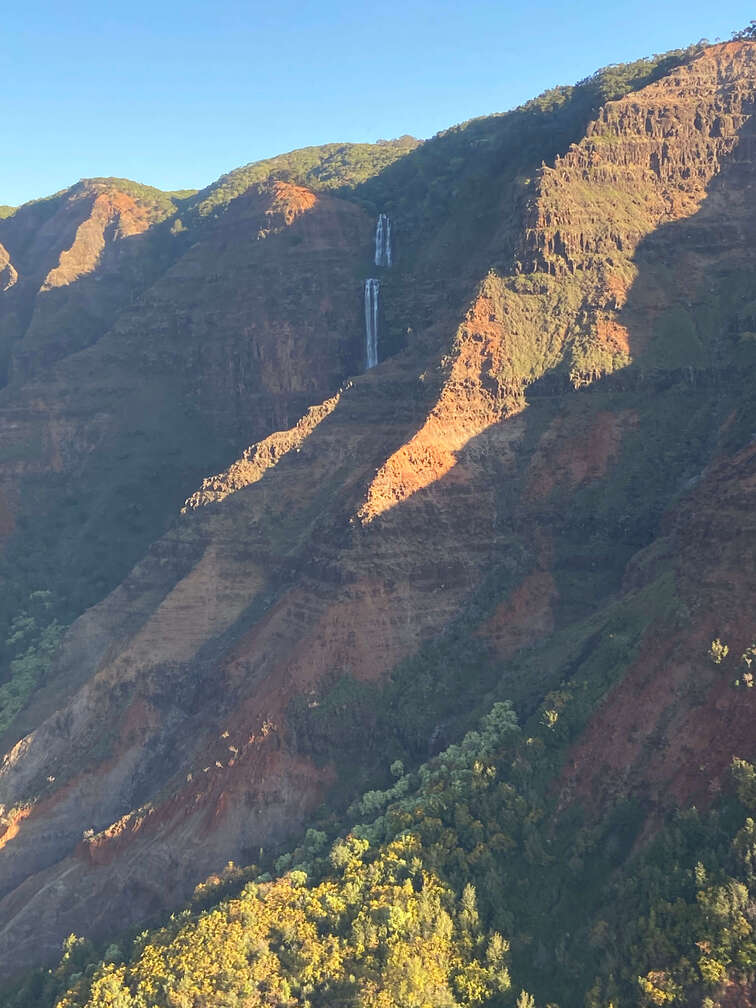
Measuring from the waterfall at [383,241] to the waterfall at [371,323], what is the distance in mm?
5191

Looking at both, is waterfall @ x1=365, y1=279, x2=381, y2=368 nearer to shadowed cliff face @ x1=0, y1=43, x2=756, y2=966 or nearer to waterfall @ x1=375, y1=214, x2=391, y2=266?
shadowed cliff face @ x1=0, y1=43, x2=756, y2=966

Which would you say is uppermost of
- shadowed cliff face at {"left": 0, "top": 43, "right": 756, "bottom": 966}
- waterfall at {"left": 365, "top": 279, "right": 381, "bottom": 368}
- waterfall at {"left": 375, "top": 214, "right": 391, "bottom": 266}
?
waterfall at {"left": 375, "top": 214, "right": 391, "bottom": 266}

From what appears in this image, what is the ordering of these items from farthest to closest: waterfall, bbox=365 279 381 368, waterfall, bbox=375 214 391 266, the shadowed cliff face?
waterfall, bbox=375 214 391 266 < waterfall, bbox=365 279 381 368 < the shadowed cliff face

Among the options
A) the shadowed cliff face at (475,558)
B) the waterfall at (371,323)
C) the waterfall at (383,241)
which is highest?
the waterfall at (383,241)

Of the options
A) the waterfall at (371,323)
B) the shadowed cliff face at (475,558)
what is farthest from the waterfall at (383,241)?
the shadowed cliff face at (475,558)

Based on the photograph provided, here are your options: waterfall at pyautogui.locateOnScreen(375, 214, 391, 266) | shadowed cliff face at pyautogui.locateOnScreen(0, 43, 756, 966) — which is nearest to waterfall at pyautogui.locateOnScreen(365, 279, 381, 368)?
shadowed cliff face at pyautogui.locateOnScreen(0, 43, 756, 966)

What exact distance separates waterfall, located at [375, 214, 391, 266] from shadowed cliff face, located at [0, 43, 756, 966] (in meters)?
7.78


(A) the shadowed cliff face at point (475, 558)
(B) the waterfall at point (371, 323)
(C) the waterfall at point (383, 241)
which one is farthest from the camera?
(C) the waterfall at point (383, 241)

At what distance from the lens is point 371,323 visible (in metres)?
66.4

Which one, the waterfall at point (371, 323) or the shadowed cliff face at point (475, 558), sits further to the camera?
the waterfall at point (371, 323)

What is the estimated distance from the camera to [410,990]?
25906 mm

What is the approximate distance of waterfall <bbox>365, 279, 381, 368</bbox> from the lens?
6606 cm

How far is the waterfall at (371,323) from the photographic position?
6606 cm

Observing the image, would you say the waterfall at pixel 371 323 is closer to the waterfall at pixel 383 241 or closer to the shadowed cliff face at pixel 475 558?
the shadowed cliff face at pixel 475 558
